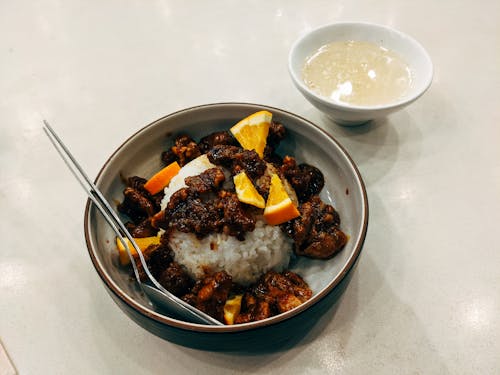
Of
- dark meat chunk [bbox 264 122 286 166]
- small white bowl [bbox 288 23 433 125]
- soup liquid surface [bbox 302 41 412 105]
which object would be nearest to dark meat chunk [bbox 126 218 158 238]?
dark meat chunk [bbox 264 122 286 166]

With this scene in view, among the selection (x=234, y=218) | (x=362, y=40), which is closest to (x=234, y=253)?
(x=234, y=218)

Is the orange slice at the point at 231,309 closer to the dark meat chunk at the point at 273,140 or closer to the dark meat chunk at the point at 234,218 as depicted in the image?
the dark meat chunk at the point at 234,218

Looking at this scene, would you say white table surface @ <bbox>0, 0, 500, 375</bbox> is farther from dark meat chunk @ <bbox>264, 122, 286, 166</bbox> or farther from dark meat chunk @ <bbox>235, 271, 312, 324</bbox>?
dark meat chunk @ <bbox>264, 122, 286, 166</bbox>

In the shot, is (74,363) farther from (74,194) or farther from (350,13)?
(350,13)

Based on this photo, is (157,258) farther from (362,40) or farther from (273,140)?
(362,40)

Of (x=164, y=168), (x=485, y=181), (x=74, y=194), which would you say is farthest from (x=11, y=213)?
(x=485, y=181)

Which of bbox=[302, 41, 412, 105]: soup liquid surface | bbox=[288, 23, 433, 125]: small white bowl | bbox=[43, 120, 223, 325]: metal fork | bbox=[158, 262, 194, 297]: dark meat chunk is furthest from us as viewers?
bbox=[302, 41, 412, 105]: soup liquid surface
